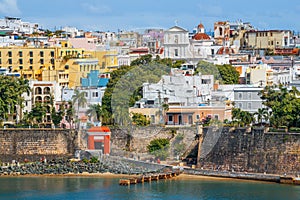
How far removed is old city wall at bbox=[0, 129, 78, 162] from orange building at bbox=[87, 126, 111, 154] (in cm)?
98

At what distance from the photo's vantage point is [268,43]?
252 feet

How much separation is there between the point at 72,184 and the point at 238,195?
6739 mm

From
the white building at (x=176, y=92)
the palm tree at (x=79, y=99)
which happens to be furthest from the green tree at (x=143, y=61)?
the palm tree at (x=79, y=99)

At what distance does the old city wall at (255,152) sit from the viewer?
4000cm

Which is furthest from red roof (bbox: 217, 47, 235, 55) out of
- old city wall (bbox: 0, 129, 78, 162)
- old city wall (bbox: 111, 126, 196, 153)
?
old city wall (bbox: 0, 129, 78, 162)

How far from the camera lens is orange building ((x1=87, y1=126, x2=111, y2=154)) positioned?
143 feet

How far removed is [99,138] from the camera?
43625mm

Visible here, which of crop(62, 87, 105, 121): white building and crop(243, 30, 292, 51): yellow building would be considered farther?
crop(243, 30, 292, 51): yellow building

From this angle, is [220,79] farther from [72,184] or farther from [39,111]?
[72,184]

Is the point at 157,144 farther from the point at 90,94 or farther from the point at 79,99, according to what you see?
the point at 90,94

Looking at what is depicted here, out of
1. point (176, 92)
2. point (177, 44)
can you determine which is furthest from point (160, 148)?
point (177, 44)

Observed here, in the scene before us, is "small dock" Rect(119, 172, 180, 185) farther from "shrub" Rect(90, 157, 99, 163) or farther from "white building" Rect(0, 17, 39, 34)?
"white building" Rect(0, 17, 39, 34)

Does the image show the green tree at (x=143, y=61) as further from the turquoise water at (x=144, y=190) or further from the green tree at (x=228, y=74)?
the turquoise water at (x=144, y=190)

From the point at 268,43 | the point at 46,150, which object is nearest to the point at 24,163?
the point at 46,150
